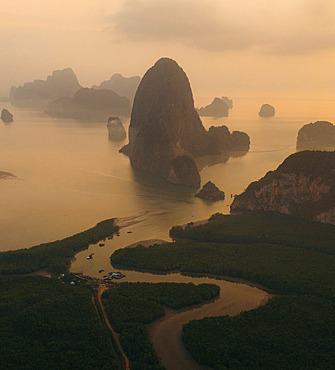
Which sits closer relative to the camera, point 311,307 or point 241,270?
point 311,307

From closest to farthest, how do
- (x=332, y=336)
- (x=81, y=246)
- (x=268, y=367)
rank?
(x=268, y=367) → (x=332, y=336) → (x=81, y=246)

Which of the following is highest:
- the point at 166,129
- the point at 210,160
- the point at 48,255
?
the point at 166,129

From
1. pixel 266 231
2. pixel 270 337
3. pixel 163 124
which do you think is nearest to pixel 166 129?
pixel 163 124

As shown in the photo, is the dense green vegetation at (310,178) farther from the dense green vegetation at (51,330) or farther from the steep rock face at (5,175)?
the steep rock face at (5,175)

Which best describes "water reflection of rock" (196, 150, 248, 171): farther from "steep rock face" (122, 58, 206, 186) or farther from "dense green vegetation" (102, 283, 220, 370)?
"dense green vegetation" (102, 283, 220, 370)

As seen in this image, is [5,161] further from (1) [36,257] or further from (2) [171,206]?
(1) [36,257]

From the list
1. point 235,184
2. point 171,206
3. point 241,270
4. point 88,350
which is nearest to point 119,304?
point 88,350

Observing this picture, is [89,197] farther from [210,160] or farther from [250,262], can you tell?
[210,160]
